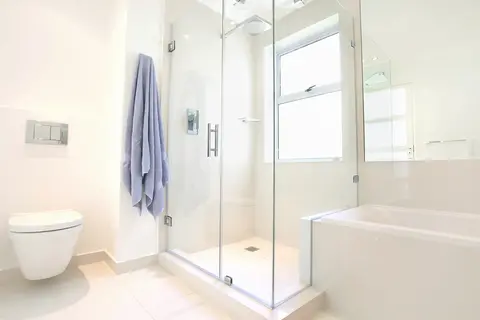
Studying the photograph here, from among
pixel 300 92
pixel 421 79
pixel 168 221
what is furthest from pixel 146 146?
pixel 421 79

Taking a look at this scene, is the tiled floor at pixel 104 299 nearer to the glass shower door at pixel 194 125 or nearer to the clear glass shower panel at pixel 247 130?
the glass shower door at pixel 194 125

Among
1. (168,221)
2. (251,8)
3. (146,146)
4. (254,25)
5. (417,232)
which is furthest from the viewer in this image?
(254,25)

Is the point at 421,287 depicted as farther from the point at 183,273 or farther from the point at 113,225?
the point at 113,225

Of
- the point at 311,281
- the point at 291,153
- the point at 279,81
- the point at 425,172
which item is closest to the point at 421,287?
the point at 311,281

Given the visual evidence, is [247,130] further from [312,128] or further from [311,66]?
[311,66]

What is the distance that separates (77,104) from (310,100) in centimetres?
212

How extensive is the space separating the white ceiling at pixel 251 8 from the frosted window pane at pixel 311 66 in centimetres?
43

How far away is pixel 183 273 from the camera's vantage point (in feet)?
5.54

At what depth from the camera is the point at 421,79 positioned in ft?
6.08

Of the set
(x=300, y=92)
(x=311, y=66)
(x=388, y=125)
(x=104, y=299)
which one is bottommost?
(x=104, y=299)

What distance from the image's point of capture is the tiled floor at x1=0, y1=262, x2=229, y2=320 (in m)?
1.26

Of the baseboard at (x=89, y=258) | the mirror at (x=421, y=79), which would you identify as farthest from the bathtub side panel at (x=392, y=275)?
the baseboard at (x=89, y=258)

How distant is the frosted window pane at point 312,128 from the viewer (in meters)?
2.27

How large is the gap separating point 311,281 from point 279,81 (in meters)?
1.96
